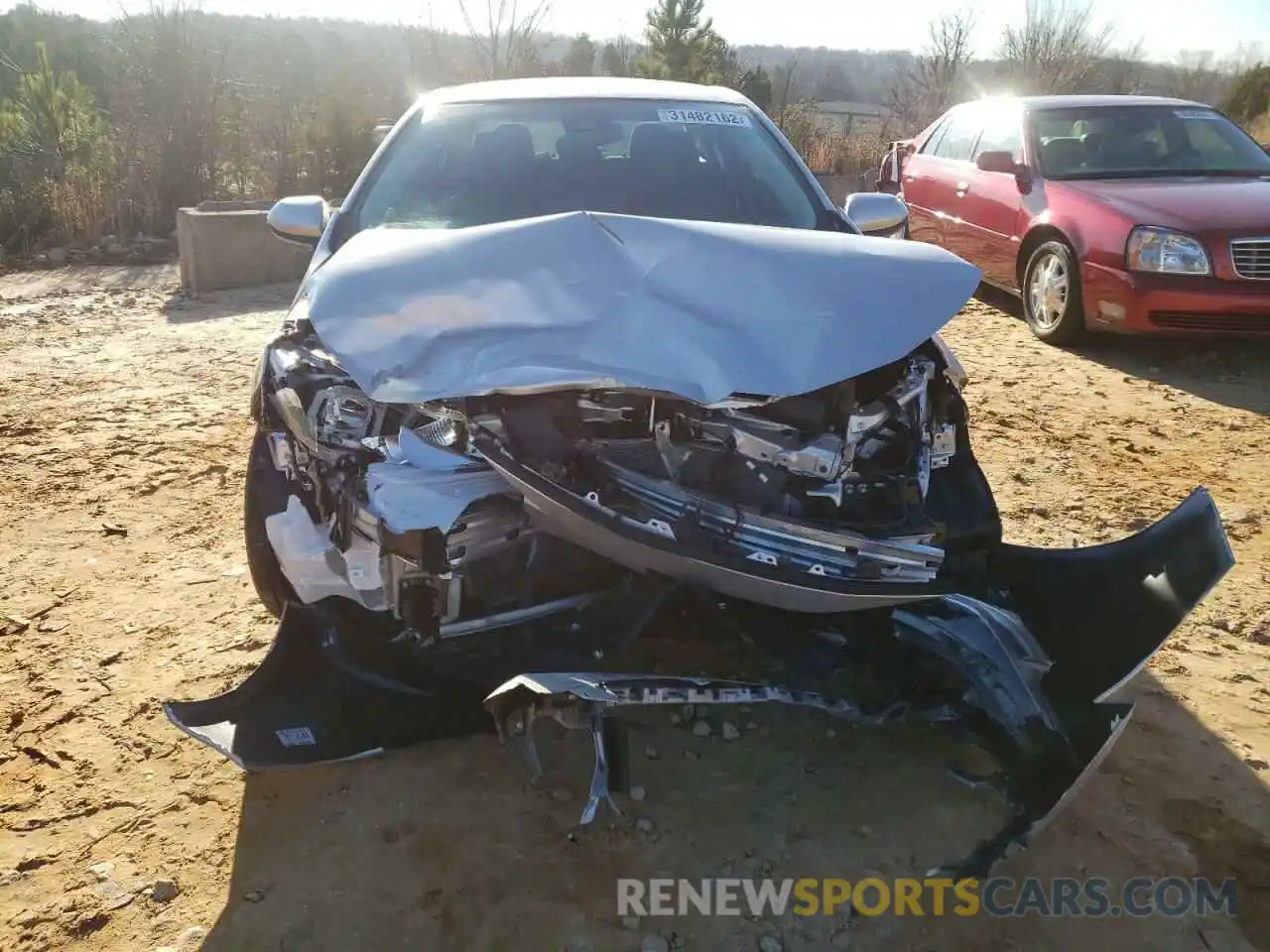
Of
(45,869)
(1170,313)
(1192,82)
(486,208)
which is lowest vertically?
(45,869)

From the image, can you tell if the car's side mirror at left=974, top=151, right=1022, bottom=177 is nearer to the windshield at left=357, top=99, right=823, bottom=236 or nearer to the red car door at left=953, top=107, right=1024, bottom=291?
the red car door at left=953, top=107, right=1024, bottom=291

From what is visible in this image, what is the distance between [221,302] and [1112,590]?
7.55 m

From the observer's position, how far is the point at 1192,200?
19.4ft

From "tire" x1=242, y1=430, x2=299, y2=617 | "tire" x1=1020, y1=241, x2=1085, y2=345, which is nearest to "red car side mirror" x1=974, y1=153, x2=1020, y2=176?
"tire" x1=1020, y1=241, x2=1085, y2=345

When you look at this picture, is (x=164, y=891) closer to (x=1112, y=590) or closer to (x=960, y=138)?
(x=1112, y=590)

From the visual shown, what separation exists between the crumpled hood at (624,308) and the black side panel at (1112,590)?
0.94 metres

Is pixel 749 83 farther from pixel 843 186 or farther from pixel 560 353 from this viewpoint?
pixel 560 353

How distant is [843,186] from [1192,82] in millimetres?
33926

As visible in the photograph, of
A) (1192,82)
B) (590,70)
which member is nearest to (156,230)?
(590,70)

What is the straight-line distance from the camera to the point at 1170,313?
5727mm

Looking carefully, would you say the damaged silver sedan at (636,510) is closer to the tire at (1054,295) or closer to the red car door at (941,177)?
the tire at (1054,295)

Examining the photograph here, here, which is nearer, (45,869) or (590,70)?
(45,869)

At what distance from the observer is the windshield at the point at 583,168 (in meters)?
3.23

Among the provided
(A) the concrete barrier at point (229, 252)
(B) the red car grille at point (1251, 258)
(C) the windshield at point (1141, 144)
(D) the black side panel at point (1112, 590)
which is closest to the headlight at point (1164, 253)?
(B) the red car grille at point (1251, 258)
